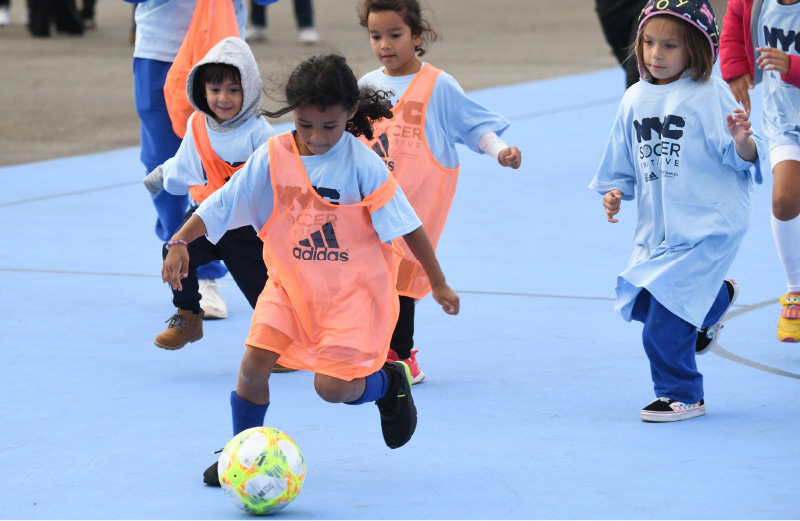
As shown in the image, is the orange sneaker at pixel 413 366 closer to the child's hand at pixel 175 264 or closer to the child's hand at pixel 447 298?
the child's hand at pixel 447 298

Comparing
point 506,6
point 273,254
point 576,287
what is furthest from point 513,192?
point 506,6

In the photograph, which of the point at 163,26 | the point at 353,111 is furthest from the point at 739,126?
the point at 163,26

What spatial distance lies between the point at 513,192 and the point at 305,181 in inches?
184

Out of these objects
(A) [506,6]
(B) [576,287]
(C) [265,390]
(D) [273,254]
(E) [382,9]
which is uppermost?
(E) [382,9]

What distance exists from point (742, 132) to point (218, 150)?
1.94 m

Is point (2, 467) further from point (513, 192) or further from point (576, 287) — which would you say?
point (513, 192)

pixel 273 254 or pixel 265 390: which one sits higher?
pixel 273 254

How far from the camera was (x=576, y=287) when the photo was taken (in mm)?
5852

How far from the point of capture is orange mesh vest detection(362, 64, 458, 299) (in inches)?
179

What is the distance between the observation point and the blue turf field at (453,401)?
342 cm

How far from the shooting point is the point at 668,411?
161 inches

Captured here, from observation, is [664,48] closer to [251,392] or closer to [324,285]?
→ [324,285]

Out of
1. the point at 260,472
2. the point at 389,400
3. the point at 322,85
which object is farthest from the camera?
the point at 389,400

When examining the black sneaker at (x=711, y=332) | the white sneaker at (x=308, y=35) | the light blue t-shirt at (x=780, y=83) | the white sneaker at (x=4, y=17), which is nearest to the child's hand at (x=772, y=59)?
the light blue t-shirt at (x=780, y=83)
